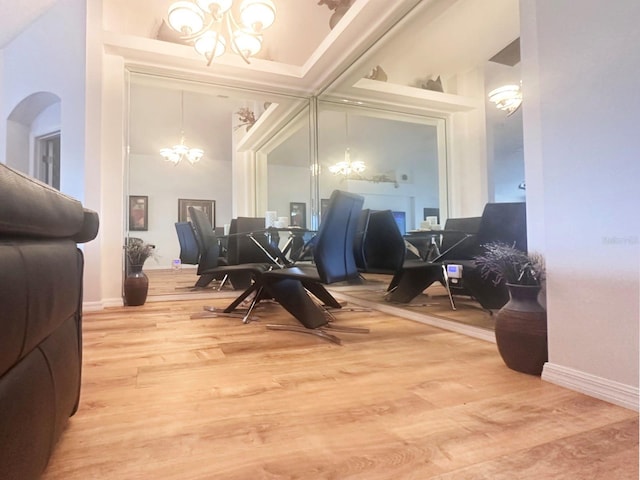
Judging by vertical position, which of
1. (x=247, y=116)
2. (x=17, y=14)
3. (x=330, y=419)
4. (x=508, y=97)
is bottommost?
(x=330, y=419)

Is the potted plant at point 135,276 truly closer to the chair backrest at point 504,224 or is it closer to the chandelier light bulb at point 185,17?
the chandelier light bulb at point 185,17

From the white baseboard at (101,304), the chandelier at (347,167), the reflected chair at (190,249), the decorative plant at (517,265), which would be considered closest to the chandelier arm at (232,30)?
the chandelier at (347,167)

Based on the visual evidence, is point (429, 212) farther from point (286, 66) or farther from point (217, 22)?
point (217, 22)

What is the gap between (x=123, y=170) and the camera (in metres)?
3.33

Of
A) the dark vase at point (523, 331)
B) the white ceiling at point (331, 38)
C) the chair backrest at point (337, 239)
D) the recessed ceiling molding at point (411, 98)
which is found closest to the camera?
the dark vase at point (523, 331)

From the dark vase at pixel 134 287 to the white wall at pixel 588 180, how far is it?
3336 millimetres

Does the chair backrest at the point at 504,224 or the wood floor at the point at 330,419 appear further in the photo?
the chair backrest at the point at 504,224

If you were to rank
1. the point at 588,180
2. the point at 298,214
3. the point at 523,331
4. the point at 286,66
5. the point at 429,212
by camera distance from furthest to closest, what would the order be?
the point at 298,214 → the point at 429,212 → the point at 286,66 → the point at 523,331 → the point at 588,180

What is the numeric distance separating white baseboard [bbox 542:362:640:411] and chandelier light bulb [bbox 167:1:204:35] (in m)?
3.49

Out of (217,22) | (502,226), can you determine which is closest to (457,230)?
(502,226)

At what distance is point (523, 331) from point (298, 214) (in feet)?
13.4

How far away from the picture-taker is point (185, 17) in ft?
9.45

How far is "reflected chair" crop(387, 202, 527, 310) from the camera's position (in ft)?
8.23

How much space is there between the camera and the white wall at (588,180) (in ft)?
3.77
